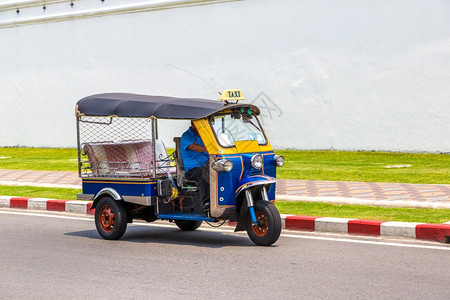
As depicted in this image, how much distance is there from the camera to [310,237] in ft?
25.7

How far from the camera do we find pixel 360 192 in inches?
416

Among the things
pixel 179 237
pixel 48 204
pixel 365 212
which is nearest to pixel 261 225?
pixel 179 237

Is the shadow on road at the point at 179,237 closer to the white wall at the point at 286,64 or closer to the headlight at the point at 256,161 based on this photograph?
the headlight at the point at 256,161

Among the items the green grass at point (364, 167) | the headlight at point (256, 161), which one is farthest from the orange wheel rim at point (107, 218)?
the green grass at point (364, 167)

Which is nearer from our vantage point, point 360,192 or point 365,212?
point 365,212

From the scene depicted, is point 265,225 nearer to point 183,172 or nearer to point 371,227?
point 183,172

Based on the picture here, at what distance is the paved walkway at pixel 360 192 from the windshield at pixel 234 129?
99.1 inches

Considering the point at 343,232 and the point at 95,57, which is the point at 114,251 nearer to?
the point at 343,232

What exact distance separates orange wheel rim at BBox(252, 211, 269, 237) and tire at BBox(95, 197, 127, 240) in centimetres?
155

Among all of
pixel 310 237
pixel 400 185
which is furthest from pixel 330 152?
pixel 310 237

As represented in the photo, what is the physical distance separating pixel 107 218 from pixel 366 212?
3.20 metres

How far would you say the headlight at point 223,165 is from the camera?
710cm

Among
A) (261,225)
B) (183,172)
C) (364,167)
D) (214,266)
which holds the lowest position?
(214,266)

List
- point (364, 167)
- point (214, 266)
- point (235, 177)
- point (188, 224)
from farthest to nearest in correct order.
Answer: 1. point (364, 167)
2. point (188, 224)
3. point (235, 177)
4. point (214, 266)
